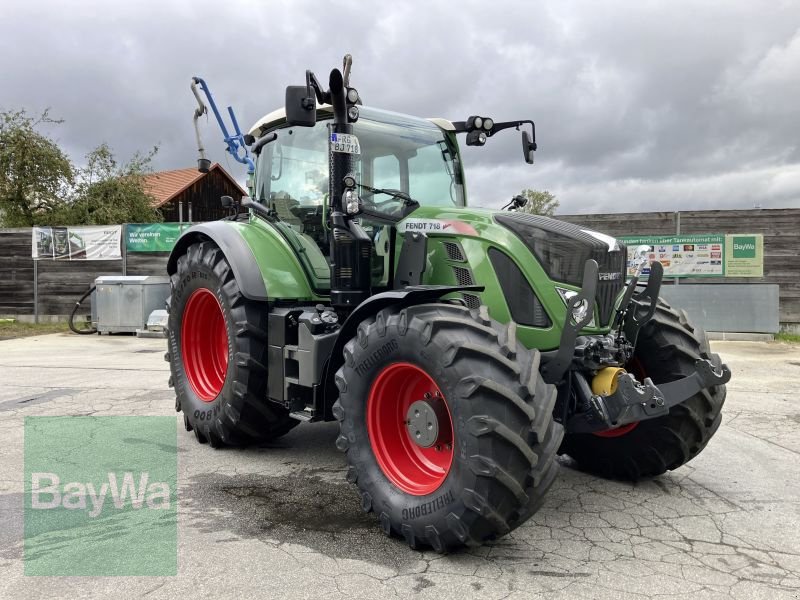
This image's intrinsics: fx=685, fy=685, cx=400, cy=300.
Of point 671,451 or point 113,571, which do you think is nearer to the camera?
point 113,571

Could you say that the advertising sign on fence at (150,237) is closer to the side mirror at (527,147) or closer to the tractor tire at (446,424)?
the side mirror at (527,147)

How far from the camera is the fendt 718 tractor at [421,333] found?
314 cm

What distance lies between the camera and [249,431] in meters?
4.96

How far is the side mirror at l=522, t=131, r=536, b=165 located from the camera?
16.9 feet

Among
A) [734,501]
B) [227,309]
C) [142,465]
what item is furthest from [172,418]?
[734,501]

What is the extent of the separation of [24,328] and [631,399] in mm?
15293

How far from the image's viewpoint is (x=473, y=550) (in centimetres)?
333

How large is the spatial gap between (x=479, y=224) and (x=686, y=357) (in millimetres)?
1567

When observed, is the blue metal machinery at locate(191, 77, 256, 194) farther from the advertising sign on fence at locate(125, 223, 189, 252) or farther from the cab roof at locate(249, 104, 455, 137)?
the advertising sign on fence at locate(125, 223, 189, 252)

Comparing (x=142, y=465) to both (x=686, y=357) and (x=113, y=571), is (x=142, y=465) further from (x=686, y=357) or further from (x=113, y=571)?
(x=686, y=357)

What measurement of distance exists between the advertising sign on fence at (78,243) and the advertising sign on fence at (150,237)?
275mm

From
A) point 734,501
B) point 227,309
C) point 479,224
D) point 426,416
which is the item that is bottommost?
point 734,501

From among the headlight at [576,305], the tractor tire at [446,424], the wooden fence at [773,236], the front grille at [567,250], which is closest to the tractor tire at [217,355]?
the tractor tire at [446,424]

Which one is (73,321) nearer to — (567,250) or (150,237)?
(150,237)
